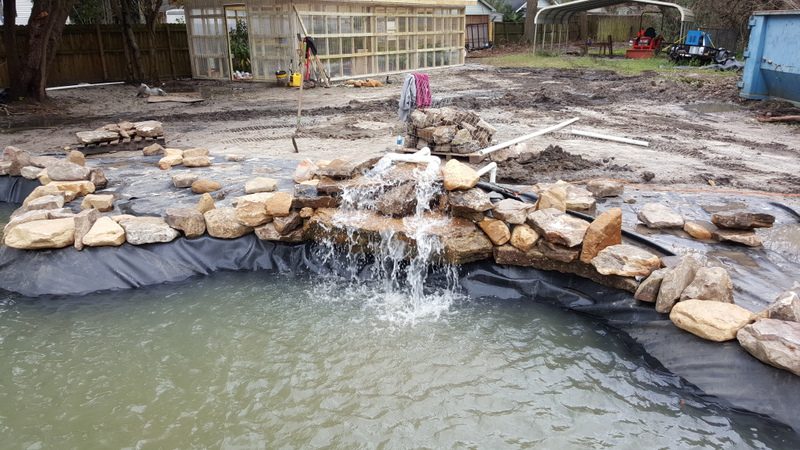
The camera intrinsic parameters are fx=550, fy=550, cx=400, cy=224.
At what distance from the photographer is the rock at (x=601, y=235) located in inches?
164

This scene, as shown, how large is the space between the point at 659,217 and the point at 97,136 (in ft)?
23.4

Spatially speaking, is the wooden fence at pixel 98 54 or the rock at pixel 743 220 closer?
the rock at pixel 743 220

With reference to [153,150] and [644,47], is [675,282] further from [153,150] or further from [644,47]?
[644,47]

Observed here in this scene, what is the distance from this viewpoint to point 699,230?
448 centimetres

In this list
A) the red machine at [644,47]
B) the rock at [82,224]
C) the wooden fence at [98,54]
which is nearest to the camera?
the rock at [82,224]

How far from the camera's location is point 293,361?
148 inches

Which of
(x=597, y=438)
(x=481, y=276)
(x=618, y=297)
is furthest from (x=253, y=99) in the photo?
(x=597, y=438)

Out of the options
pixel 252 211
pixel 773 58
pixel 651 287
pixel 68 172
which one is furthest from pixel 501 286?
pixel 773 58

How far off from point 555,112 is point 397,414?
898cm

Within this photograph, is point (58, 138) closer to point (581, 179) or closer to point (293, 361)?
point (293, 361)

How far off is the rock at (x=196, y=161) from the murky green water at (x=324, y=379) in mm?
2335

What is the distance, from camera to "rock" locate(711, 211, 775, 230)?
4.34 metres

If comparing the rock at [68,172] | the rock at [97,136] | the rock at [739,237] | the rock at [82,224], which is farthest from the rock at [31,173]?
the rock at [739,237]

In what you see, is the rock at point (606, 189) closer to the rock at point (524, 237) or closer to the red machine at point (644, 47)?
the rock at point (524, 237)
